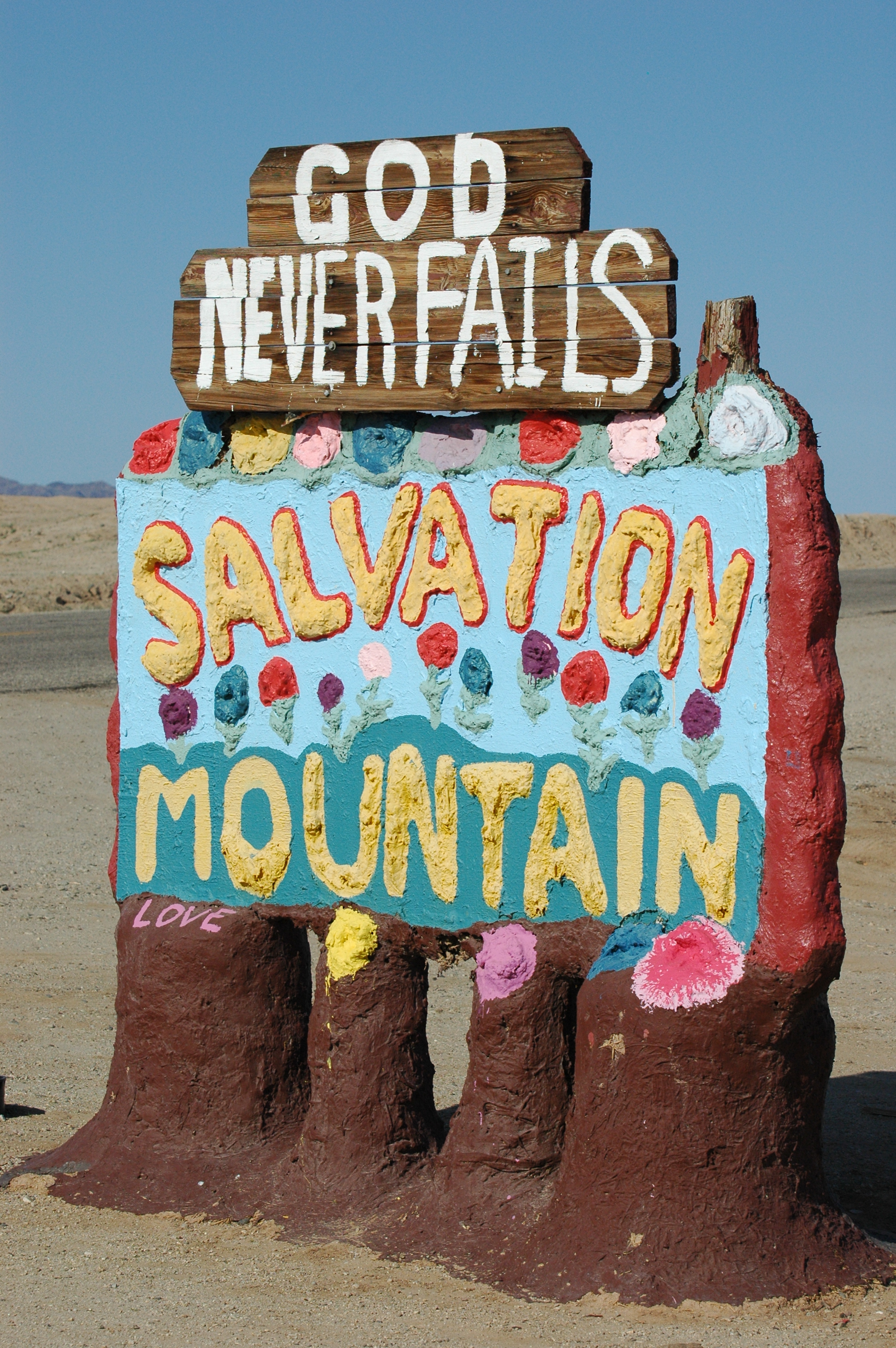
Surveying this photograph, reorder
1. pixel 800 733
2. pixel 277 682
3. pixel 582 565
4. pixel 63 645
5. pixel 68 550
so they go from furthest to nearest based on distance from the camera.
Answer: pixel 68 550
pixel 63 645
pixel 277 682
pixel 582 565
pixel 800 733

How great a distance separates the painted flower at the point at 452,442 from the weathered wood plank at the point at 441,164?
2.26 feet

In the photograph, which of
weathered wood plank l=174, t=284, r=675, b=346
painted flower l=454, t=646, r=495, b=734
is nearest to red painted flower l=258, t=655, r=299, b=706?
painted flower l=454, t=646, r=495, b=734

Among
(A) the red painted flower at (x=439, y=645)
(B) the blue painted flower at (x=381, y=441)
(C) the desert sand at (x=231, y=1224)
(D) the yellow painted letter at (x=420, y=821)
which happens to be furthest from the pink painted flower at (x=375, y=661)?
A: (C) the desert sand at (x=231, y=1224)

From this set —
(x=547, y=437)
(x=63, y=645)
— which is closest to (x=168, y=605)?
(x=547, y=437)

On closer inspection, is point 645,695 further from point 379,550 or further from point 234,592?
point 234,592

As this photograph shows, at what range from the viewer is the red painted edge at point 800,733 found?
415 cm

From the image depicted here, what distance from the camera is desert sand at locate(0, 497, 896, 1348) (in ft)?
13.3

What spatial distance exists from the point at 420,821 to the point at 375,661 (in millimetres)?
503

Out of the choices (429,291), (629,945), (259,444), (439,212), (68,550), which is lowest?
(68,550)

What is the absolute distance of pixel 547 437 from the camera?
4.57 m

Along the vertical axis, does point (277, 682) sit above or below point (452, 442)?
below

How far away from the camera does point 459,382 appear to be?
4621 mm

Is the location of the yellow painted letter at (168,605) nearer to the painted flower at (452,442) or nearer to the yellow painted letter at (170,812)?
the yellow painted letter at (170,812)

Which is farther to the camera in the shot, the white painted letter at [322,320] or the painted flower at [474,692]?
the white painted letter at [322,320]
